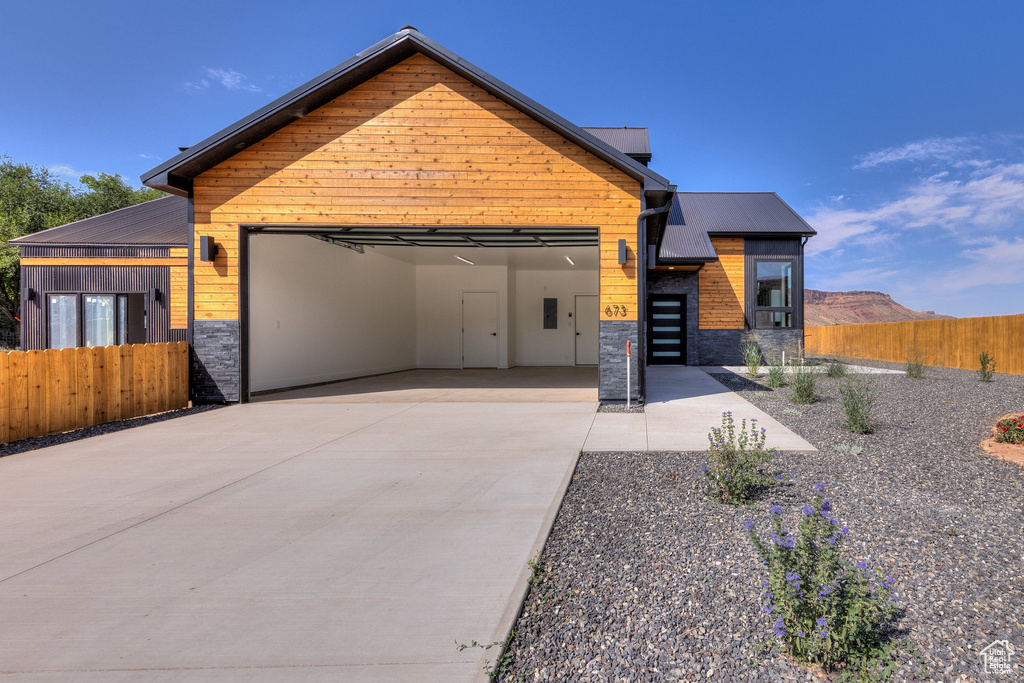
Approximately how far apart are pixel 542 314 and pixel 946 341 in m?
13.0

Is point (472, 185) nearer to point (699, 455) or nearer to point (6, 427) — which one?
point (699, 455)

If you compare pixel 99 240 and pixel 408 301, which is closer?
pixel 99 240

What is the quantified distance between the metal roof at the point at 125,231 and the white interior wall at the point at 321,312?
2445mm

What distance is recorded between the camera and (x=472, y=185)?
8.11 meters

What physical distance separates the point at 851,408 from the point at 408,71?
27.4 ft

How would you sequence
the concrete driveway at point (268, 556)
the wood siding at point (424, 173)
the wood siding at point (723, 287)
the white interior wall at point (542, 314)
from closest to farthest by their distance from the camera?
the concrete driveway at point (268, 556) < the wood siding at point (424, 173) < the wood siding at point (723, 287) < the white interior wall at point (542, 314)

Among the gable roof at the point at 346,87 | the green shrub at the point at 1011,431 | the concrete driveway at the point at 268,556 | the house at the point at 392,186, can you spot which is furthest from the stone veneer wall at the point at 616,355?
the green shrub at the point at 1011,431

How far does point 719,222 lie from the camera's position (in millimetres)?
16156

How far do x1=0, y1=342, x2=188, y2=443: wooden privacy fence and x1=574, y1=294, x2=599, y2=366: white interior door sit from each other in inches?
471

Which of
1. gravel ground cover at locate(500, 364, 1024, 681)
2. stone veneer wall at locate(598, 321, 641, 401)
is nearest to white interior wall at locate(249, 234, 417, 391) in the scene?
stone veneer wall at locate(598, 321, 641, 401)

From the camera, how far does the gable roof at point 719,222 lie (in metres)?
14.9

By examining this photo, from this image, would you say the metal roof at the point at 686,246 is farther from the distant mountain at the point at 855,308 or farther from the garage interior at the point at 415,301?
the distant mountain at the point at 855,308

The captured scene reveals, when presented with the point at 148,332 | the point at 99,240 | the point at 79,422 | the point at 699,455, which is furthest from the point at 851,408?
the point at 99,240

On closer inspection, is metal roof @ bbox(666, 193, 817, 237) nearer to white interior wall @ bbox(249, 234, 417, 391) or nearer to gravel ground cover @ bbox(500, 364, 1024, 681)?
white interior wall @ bbox(249, 234, 417, 391)
